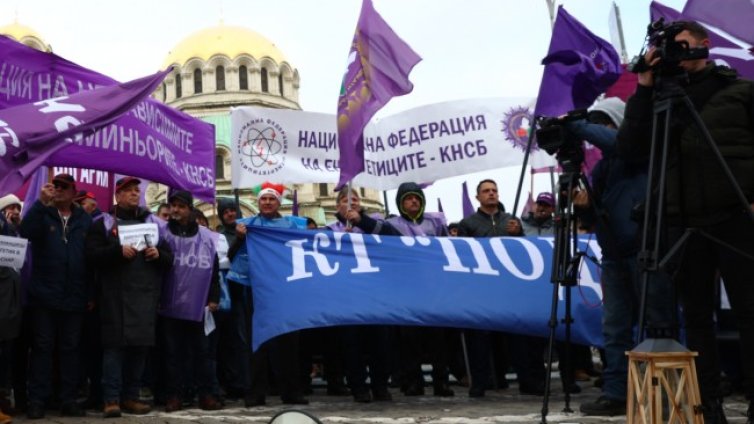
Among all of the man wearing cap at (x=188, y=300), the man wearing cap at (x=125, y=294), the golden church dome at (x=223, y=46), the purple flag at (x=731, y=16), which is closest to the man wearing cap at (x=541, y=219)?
the purple flag at (x=731, y=16)

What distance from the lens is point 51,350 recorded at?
6703 millimetres

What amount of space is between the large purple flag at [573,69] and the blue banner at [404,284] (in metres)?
1.33

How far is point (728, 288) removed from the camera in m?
4.61

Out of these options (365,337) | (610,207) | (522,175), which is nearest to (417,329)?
(365,337)

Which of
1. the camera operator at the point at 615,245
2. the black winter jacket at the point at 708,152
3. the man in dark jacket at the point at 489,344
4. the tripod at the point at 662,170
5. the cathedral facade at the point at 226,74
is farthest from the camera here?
the cathedral facade at the point at 226,74

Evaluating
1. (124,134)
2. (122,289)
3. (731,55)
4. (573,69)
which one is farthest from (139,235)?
(731,55)

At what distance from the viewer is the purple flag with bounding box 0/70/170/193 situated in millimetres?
5789

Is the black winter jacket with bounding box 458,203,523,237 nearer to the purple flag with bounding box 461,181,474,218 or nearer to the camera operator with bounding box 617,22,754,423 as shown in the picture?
the camera operator with bounding box 617,22,754,423

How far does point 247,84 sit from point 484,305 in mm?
62393

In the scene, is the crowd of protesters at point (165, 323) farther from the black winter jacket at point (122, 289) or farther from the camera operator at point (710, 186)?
the camera operator at point (710, 186)

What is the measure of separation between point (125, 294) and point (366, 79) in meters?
2.83

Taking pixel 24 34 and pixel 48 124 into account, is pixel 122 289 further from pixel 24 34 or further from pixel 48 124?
pixel 24 34

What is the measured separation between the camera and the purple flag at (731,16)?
23.3 ft

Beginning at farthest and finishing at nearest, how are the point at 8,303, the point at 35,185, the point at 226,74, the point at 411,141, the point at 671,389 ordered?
the point at 226,74 < the point at 411,141 < the point at 35,185 < the point at 8,303 < the point at 671,389
